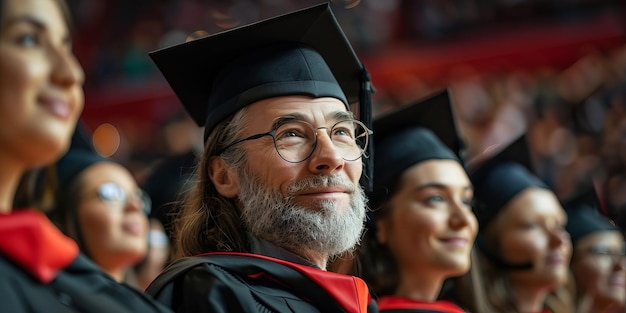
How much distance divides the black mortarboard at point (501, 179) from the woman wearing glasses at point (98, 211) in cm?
143

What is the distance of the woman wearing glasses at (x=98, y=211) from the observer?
3.12 metres

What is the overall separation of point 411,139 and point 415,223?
356 mm

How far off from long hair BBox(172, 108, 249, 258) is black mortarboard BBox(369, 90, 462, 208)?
31.2 inches

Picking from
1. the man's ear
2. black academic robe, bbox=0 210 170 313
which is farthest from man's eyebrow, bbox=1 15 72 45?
the man's ear

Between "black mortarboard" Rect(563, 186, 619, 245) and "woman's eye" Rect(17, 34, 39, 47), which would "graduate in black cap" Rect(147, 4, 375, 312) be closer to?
"woman's eye" Rect(17, 34, 39, 47)

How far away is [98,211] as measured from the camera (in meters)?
3.12

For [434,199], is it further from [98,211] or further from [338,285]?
[98,211]

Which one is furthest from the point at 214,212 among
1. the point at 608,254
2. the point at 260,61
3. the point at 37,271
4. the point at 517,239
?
the point at 608,254

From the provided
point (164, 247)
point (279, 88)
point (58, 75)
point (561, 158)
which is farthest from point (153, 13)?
point (58, 75)

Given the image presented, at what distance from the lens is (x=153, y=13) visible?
40.2 feet

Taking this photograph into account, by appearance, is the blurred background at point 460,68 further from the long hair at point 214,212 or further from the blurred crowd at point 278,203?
the long hair at point 214,212

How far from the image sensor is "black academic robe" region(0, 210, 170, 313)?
130 centimetres

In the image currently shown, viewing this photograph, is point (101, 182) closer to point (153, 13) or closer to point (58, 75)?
point (58, 75)

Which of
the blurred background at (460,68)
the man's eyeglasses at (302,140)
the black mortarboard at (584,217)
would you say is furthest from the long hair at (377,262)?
the blurred background at (460,68)
